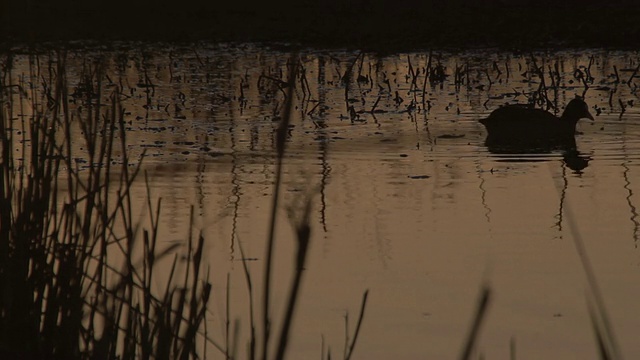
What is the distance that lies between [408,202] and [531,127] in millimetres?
3665

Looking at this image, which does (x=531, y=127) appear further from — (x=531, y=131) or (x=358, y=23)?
(x=358, y=23)

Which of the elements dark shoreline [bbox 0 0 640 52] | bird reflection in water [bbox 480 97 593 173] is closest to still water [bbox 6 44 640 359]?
bird reflection in water [bbox 480 97 593 173]

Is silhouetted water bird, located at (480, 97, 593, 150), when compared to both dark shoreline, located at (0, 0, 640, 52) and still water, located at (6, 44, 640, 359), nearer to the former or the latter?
still water, located at (6, 44, 640, 359)

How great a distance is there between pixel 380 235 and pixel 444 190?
1.51 meters

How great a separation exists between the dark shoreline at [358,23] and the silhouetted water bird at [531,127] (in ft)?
28.3

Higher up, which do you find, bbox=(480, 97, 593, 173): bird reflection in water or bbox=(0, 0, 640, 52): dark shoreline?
bbox=(0, 0, 640, 52): dark shoreline

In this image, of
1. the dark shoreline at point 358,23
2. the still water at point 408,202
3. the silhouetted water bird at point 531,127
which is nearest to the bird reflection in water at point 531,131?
the silhouetted water bird at point 531,127

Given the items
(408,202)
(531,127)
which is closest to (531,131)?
(531,127)

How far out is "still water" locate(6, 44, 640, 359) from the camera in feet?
19.2

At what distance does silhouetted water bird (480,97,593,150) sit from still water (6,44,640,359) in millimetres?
149

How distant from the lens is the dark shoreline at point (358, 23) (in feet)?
75.9

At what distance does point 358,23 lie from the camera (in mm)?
26797

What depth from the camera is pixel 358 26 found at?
26.2m

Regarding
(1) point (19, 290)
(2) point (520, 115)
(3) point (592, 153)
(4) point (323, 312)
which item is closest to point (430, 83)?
(2) point (520, 115)
